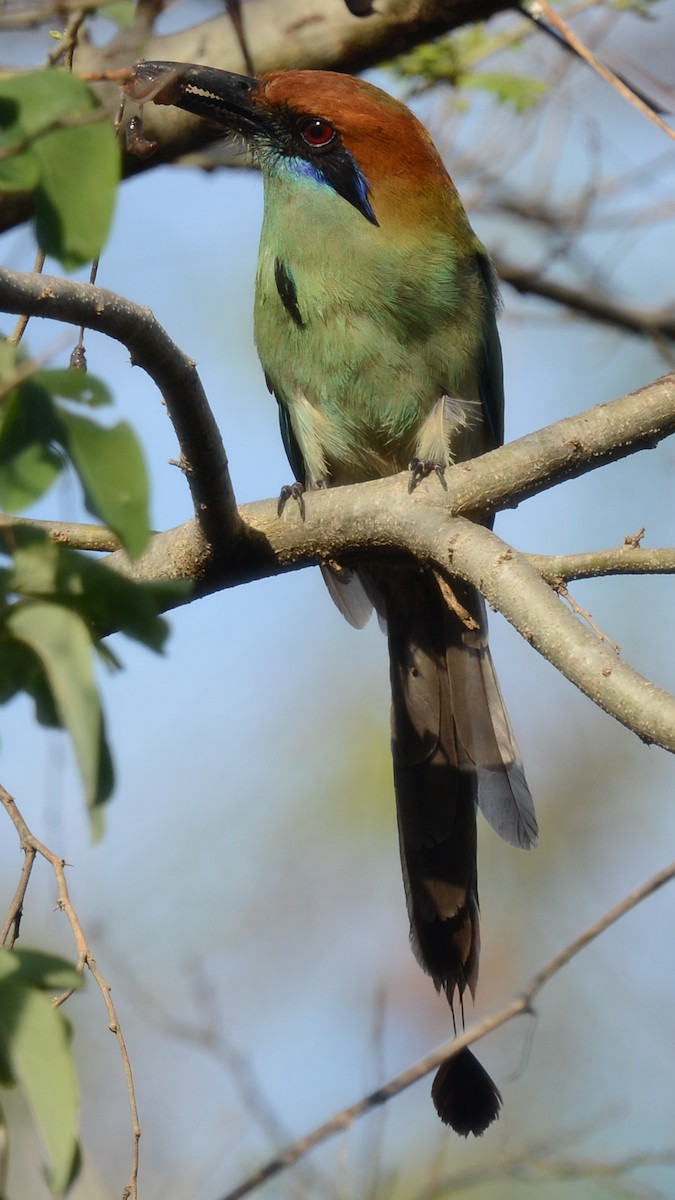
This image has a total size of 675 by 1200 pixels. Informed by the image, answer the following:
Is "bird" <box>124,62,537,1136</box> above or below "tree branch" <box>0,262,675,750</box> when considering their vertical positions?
above

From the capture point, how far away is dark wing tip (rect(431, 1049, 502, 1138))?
2770 millimetres

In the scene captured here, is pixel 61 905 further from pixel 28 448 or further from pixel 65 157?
pixel 65 157

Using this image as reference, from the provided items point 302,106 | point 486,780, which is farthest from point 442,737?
point 302,106

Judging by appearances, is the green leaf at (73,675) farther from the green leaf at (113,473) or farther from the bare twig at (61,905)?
the bare twig at (61,905)

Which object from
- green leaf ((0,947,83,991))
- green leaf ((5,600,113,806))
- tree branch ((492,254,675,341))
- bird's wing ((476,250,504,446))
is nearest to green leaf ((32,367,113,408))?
green leaf ((5,600,113,806))

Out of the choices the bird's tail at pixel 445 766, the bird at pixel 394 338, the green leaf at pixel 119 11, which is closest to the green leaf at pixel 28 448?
the green leaf at pixel 119 11

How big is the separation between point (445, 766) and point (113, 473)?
262 centimetres

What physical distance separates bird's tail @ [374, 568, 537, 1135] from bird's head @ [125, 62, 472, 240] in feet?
3.45

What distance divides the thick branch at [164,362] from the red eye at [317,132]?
1.59 meters

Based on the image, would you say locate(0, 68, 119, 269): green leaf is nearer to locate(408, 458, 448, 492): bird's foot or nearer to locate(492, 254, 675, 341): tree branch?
locate(408, 458, 448, 492): bird's foot

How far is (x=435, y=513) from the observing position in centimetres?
251

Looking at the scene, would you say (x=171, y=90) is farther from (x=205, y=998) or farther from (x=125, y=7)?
(x=205, y=998)

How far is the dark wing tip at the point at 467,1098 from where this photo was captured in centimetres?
277

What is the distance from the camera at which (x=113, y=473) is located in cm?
127
